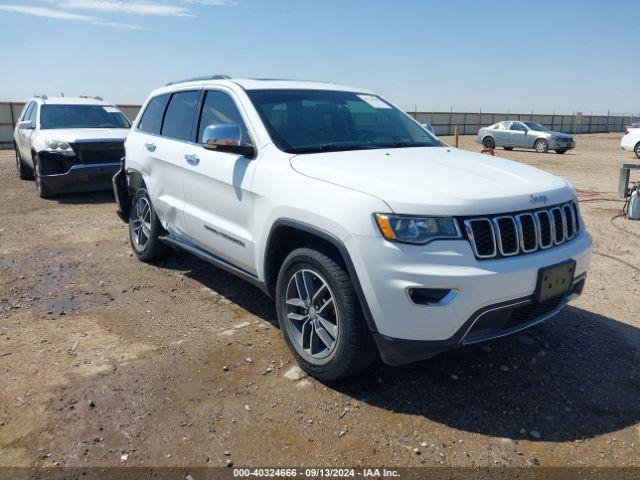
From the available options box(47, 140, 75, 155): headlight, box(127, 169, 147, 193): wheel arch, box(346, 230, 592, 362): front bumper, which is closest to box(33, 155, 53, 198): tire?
box(47, 140, 75, 155): headlight

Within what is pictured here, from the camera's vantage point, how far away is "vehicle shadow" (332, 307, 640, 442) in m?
3.15

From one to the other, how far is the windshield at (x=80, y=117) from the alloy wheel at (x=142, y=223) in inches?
217

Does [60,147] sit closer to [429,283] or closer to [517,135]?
[429,283]

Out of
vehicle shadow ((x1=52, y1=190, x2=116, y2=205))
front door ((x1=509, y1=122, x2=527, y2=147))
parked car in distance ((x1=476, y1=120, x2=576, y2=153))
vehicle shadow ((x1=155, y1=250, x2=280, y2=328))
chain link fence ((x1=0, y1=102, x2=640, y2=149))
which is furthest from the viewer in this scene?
chain link fence ((x1=0, y1=102, x2=640, y2=149))

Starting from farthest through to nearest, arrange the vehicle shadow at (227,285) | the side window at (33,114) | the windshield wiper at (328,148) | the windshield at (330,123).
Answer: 1. the side window at (33,114)
2. the vehicle shadow at (227,285)
3. the windshield at (330,123)
4. the windshield wiper at (328,148)

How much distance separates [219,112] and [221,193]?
729 millimetres

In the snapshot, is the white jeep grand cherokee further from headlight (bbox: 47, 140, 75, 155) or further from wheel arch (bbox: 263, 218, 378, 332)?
headlight (bbox: 47, 140, 75, 155)

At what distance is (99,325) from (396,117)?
3.01 metres

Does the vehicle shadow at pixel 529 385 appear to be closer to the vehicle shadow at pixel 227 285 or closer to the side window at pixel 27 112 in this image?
the vehicle shadow at pixel 227 285

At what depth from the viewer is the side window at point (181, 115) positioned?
490 centimetres

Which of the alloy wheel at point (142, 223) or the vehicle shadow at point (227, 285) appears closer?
the vehicle shadow at point (227, 285)

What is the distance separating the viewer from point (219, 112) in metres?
4.49

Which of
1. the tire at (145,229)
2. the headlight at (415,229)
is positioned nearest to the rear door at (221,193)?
the tire at (145,229)

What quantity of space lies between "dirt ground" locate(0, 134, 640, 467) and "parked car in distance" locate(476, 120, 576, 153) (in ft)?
64.6
